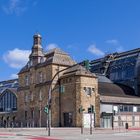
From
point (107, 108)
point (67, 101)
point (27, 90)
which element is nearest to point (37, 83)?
point (27, 90)

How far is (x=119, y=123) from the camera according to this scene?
81312mm

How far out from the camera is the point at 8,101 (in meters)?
110

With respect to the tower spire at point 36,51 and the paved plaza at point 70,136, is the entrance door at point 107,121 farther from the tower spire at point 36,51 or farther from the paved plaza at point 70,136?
the paved plaza at point 70,136

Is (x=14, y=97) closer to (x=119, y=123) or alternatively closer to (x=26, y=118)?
(x=26, y=118)

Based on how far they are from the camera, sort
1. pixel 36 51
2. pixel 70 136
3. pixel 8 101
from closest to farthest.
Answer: pixel 70 136 < pixel 36 51 < pixel 8 101

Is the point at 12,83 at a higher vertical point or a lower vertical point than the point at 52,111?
higher

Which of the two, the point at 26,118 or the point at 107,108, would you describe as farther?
the point at 26,118

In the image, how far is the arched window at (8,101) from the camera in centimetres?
10618

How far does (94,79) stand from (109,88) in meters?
9.19

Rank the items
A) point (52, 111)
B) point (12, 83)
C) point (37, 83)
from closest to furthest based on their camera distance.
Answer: point (52, 111) < point (37, 83) < point (12, 83)

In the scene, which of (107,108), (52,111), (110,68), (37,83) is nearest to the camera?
(107,108)

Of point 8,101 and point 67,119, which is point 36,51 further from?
point 8,101

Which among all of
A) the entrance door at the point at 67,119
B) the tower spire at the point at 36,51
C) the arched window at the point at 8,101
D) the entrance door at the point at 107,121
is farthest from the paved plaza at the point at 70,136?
the arched window at the point at 8,101

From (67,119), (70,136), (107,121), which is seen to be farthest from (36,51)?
(70,136)
